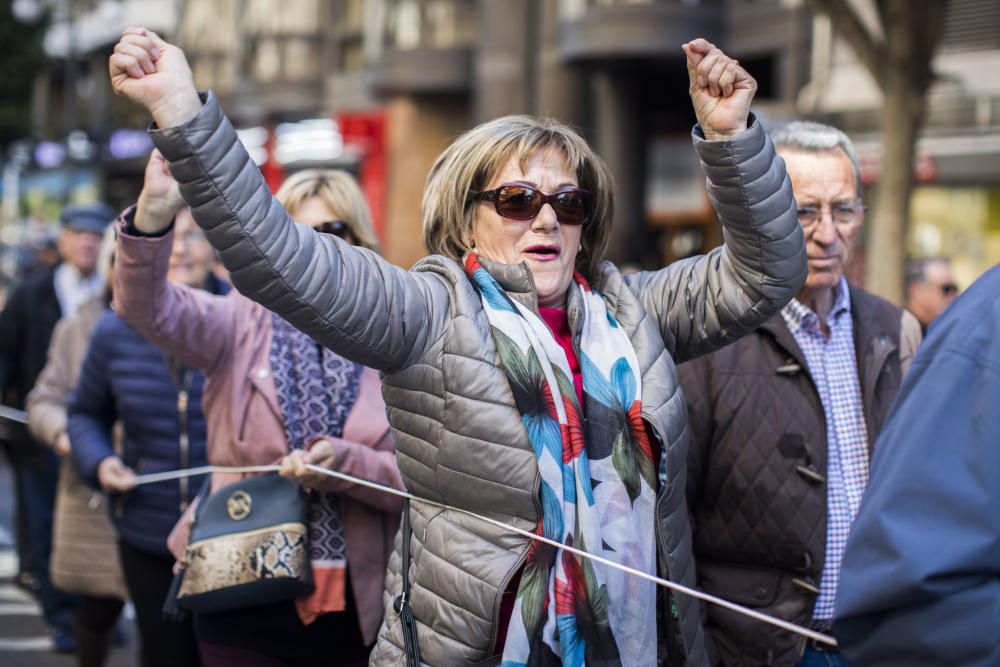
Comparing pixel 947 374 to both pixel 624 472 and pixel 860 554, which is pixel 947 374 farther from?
pixel 624 472

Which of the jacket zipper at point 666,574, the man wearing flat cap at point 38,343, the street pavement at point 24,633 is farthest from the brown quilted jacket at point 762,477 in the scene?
the man wearing flat cap at point 38,343

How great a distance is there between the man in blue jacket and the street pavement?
5.66m

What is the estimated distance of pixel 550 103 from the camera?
18.6 m

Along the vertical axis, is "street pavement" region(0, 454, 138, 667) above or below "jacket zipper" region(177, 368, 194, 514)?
below

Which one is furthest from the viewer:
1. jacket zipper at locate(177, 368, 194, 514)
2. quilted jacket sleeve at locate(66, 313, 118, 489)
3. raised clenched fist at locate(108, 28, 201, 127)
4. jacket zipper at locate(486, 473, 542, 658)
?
quilted jacket sleeve at locate(66, 313, 118, 489)

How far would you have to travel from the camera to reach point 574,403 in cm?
264

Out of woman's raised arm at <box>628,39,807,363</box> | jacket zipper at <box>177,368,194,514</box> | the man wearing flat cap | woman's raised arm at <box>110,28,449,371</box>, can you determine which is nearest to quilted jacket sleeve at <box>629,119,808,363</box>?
woman's raised arm at <box>628,39,807,363</box>

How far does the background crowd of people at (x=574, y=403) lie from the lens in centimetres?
181

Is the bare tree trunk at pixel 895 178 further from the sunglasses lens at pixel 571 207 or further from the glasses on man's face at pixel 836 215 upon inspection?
the sunglasses lens at pixel 571 207

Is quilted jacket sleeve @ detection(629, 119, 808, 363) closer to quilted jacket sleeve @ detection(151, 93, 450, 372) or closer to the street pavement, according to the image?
quilted jacket sleeve @ detection(151, 93, 450, 372)

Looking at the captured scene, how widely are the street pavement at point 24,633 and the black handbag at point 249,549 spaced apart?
3425mm

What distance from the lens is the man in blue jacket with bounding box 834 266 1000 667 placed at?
171 centimetres

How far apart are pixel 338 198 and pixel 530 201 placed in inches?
53.5

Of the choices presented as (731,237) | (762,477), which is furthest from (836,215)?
(731,237)
